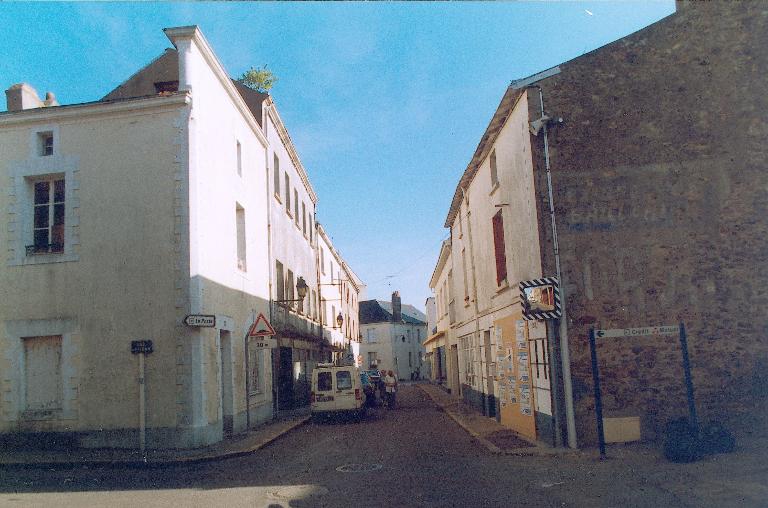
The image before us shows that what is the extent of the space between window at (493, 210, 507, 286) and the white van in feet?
20.8

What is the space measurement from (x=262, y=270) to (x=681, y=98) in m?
12.9

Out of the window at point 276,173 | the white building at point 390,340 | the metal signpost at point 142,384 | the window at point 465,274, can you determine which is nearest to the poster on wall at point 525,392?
the metal signpost at point 142,384

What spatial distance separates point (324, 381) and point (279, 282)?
4.36m

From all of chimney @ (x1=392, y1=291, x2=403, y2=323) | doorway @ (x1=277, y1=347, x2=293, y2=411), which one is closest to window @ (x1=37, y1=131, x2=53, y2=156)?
doorway @ (x1=277, y1=347, x2=293, y2=411)

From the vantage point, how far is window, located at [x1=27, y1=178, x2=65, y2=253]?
14195 mm

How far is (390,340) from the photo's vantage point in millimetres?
64625

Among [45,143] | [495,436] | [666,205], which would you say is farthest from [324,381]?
[666,205]

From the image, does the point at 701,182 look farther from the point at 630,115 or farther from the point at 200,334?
the point at 200,334

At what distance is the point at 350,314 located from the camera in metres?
50.6

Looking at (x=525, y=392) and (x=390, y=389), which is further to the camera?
(x=390, y=389)

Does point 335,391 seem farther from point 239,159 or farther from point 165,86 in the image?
point 165,86

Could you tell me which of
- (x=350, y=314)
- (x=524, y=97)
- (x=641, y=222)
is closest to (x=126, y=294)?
(x=524, y=97)

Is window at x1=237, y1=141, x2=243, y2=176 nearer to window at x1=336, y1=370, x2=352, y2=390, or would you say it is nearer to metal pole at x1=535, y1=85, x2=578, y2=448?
window at x1=336, y1=370, x2=352, y2=390

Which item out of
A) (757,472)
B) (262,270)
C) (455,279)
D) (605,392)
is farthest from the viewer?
(455,279)
